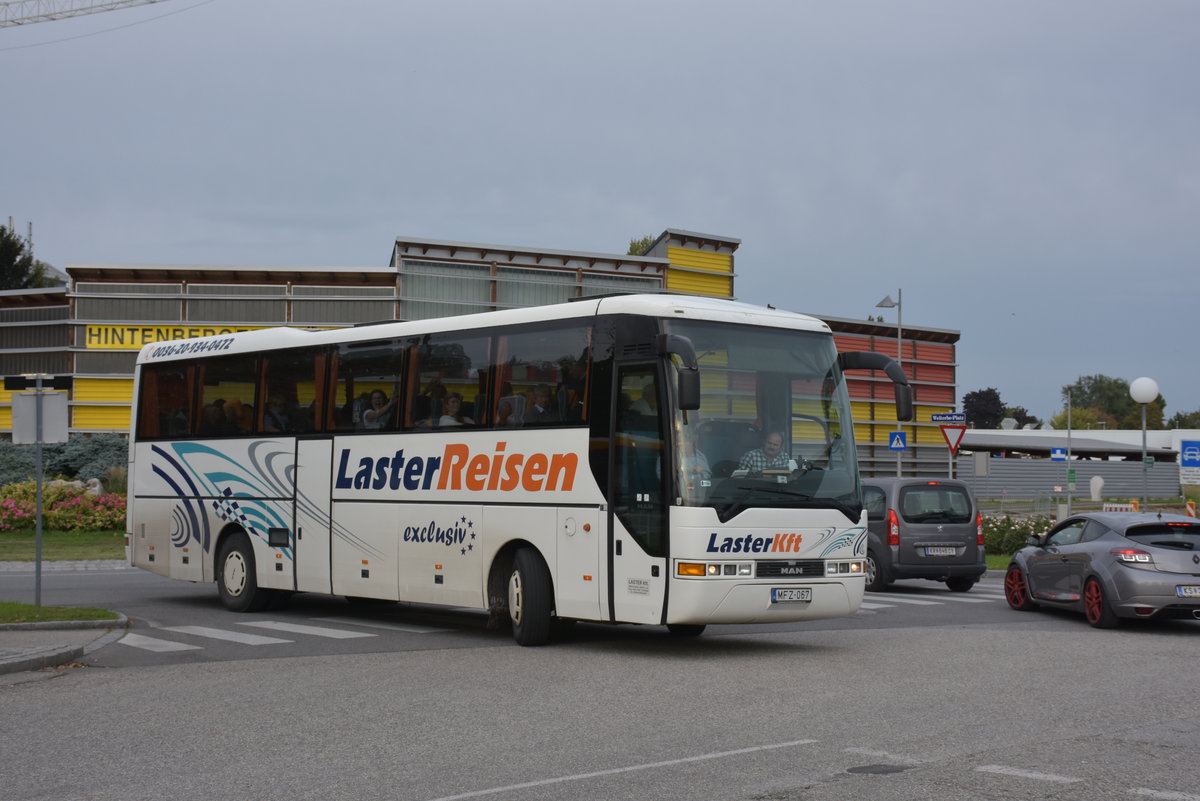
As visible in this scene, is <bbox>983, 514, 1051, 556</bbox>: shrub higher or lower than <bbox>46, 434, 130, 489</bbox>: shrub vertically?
lower

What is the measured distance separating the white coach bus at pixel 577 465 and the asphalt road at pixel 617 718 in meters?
0.70

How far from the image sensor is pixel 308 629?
1569 cm

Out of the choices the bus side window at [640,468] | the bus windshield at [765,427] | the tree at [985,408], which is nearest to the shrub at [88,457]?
the bus side window at [640,468]

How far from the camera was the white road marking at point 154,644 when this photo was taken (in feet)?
44.2

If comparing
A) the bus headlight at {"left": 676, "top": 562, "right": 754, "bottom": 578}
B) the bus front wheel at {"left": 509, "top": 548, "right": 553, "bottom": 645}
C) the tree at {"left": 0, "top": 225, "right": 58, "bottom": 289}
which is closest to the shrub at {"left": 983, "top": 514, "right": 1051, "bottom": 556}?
the bus front wheel at {"left": 509, "top": 548, "right": 553, "bottom": 645}

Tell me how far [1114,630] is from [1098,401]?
583 feet

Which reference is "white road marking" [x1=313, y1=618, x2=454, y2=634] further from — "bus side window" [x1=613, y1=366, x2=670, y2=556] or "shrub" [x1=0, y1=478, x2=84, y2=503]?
"shrub" [x1=0, y1=478, x2=84, y2=503]

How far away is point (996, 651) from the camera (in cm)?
1328

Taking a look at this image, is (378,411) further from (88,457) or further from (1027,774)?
(88,457)

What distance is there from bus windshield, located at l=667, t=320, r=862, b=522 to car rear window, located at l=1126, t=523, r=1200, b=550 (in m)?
4.65

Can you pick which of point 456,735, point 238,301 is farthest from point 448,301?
point 456,735

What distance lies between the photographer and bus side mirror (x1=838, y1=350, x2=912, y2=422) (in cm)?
1341

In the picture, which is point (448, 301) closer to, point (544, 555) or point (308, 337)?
point (308, 337)

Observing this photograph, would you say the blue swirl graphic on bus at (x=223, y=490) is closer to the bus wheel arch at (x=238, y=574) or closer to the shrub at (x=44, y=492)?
the bus wheel arch at (x=238, y=574)
